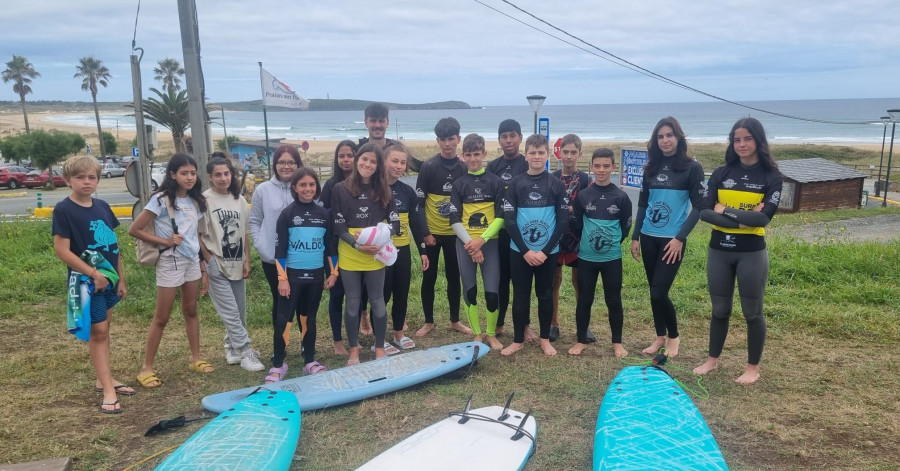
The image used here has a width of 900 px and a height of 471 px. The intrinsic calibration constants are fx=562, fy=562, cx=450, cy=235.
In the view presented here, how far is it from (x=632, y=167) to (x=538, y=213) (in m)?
8.70

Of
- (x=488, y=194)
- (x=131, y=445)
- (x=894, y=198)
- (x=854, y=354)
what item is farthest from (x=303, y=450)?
(x=894, y=198)

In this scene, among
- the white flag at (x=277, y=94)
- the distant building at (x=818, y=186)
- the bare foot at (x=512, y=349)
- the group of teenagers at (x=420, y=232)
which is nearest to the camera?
the group of teenagers at (x=420, y=232)

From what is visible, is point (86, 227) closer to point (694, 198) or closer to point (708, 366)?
point (694, 198)

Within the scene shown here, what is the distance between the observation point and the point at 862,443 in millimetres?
3420

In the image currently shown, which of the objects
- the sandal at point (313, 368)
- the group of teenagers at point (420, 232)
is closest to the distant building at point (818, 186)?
the group of teenagers at point (420, 232)

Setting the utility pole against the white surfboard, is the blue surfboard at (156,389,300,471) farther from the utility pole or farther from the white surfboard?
the utility pole

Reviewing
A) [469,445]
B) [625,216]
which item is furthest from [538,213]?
[469,445]

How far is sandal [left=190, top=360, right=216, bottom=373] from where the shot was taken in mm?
4633

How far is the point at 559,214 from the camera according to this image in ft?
15.2

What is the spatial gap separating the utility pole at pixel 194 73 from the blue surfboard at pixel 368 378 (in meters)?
3.63

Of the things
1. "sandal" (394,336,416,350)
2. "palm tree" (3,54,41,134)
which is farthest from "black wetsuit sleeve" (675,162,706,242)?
"palm tree" (3,54,41,134)

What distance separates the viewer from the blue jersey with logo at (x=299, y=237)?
428 cm

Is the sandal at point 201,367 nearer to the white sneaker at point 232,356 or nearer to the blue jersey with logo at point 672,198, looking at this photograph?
the white sneaker at point 232,356

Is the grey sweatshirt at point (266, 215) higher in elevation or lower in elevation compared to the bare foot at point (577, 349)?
higher
